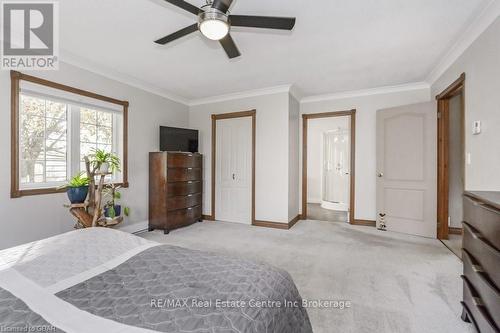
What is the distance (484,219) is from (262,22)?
1840 mm

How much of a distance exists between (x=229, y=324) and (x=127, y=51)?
316 cm

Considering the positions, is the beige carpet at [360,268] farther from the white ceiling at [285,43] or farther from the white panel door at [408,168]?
the white ceiling at [285,43]

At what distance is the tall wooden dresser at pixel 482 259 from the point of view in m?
1.11

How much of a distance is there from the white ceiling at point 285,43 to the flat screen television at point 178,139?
2.64 feet

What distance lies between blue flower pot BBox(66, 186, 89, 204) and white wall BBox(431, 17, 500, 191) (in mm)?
3985

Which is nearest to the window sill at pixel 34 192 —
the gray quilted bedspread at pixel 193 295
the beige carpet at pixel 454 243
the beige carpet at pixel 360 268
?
the beige carpet at pixel 360 268

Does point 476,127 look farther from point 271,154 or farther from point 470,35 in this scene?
point 271,154

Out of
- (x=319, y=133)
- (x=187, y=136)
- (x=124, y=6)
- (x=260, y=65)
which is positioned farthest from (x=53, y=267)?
(x=319, y=133)

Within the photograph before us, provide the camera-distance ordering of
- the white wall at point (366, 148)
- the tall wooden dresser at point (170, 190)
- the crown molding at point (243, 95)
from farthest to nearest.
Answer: the white wall at point (366, 148)
the crown molding at point (243, 95)
the tall wooden dresser at point (170, 190)

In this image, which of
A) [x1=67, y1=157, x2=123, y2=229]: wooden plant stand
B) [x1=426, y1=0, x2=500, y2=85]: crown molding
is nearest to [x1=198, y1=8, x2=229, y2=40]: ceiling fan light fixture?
[x1=67, y1=157, x2=123, y2=229]: wooden plant stand

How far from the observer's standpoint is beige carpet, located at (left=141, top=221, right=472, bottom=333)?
1663 mm

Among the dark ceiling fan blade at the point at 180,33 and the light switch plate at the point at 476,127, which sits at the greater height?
the dark ceiling fan blade at the point at 180,33

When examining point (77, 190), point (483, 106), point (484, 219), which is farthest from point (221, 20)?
point (483, 106)

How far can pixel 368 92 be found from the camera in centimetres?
413
